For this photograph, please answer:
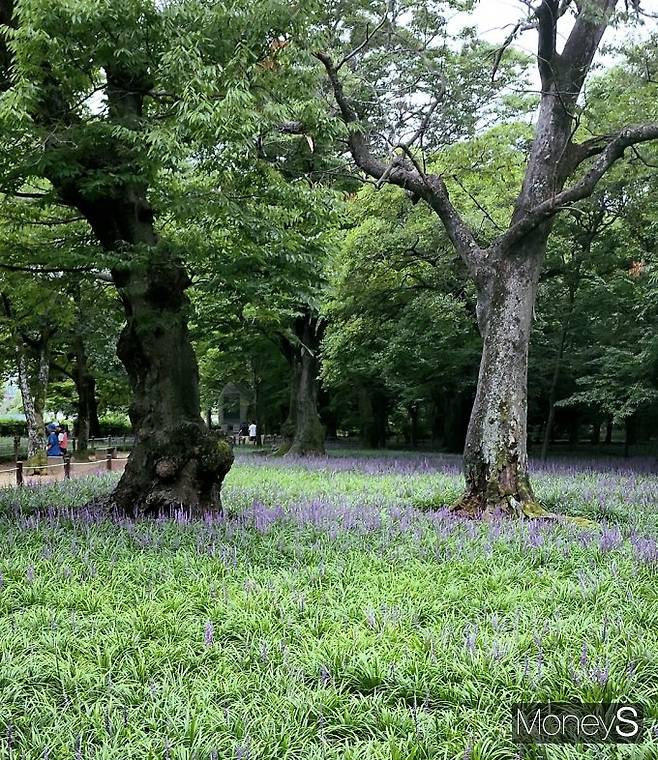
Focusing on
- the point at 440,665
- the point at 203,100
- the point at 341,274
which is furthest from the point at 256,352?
the point at 440,665

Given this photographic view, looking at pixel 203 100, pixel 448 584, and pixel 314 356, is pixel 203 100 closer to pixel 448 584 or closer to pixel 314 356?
pixel 448 584

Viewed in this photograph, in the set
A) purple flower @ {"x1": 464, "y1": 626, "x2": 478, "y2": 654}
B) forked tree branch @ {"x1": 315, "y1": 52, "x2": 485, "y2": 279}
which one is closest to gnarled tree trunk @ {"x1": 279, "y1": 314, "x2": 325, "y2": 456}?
forked tree branch @ {"x1": 315, "y1": 52, "x2": 485, "y2": 279}

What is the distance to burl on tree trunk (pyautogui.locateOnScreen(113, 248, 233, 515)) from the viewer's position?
8.10 meters

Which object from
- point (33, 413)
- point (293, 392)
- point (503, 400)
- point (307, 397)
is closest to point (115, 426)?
point (293, 392)

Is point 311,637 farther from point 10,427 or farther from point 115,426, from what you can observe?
point 10,427

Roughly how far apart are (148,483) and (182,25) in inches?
202

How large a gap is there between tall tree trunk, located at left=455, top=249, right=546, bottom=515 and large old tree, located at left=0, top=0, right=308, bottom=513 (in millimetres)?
3326

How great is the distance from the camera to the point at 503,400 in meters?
8.73

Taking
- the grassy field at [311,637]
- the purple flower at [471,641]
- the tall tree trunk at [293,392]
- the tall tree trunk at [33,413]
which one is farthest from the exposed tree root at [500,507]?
the tall tree trunk at [33,413]

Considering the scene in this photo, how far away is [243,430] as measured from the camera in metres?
44.9

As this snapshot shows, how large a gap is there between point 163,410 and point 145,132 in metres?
3.55

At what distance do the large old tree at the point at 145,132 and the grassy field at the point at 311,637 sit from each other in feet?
4.73

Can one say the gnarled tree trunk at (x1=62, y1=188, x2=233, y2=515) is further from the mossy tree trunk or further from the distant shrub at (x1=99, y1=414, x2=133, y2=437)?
the distant shrub at (x1=99, y1=414, x2=133, y2=437)

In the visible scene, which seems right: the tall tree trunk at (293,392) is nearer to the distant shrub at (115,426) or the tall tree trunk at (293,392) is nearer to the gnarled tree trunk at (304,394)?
the gnarled tree trunk at (304,394)
